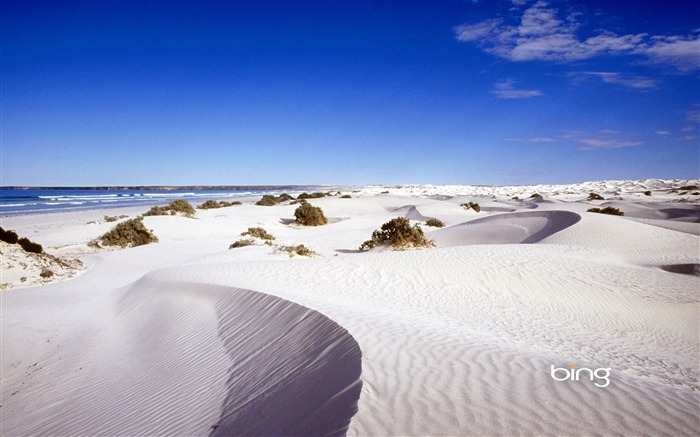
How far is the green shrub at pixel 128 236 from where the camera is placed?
17.1 m

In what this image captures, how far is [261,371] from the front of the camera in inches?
166

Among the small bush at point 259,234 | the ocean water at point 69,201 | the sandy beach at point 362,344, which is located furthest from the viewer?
the ocean water at point 69,201

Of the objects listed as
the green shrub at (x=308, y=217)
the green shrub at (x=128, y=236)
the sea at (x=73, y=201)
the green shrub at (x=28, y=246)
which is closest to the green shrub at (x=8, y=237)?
the green shrub at (x=28, y=246)

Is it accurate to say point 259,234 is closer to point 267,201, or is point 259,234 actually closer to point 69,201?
point 267,201

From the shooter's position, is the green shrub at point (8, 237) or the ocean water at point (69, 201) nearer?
the green shrub at point (8, 237)

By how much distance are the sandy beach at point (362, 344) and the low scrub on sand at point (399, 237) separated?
2.71m

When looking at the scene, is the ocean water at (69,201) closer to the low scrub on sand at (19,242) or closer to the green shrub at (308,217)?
the low scrub on sand at (19,242)

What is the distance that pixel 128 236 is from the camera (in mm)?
17422

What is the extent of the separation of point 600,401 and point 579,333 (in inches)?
169

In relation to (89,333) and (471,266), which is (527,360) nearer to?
(471,266)

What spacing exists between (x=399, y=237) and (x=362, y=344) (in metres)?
10.9

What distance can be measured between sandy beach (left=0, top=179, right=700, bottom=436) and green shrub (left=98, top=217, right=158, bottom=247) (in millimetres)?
2771

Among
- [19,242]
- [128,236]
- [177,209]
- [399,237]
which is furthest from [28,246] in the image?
[177,209]

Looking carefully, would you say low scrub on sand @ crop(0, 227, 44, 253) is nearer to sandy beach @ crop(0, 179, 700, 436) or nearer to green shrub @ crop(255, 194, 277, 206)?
sandy beach @ crop(0, 179, 700, 436)
